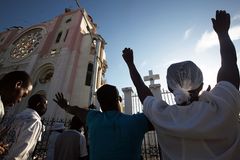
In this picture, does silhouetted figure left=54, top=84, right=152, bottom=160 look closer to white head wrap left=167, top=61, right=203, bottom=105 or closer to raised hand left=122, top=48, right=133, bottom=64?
white head wrap left=167, top=61, right=203, bottom=105

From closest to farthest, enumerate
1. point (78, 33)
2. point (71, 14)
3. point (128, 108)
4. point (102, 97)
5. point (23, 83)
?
point (102, 97), point (23, 83), point (128, 108), point (78, 33), point (71, 14)

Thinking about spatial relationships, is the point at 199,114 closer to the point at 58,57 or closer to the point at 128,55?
the point at 128,55

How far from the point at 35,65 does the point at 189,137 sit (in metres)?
18.2

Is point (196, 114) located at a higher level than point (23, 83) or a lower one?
lower

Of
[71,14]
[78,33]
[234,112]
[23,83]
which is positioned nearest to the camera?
[234,112]

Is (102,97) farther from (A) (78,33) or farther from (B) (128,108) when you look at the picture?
(A) (78,33)

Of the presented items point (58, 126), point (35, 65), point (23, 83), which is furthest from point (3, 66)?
point (23, 83)

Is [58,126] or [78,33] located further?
[78,33]

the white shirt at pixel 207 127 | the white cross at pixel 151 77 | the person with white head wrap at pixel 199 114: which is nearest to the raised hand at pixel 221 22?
the person with white head wrap at pixel 199 114

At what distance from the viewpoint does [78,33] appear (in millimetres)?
17922

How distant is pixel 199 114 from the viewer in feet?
3.32

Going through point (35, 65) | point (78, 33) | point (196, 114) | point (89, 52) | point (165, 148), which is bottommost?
point (165, 148)

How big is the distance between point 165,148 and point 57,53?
17508 mm

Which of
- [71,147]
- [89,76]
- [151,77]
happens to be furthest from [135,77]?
[89,76]
